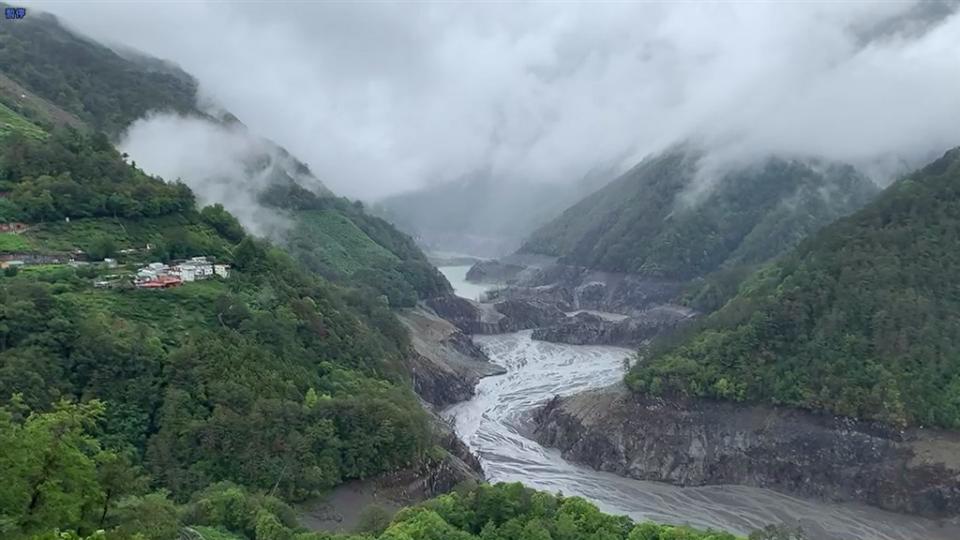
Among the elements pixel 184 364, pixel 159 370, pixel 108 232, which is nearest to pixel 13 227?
pixel 108 232

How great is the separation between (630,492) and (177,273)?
38097mm

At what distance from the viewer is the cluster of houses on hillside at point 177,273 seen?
58375mm

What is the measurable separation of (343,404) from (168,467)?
11.4 metres

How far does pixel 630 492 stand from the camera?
68.2m

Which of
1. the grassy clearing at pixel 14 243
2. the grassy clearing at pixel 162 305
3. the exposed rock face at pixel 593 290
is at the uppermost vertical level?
the exposed rock face at pixel 593 290

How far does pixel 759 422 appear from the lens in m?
69.4

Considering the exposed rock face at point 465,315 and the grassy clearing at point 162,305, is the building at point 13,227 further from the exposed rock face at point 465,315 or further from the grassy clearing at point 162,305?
the exposed rock face at point 465,315

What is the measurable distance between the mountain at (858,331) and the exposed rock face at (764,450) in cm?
144

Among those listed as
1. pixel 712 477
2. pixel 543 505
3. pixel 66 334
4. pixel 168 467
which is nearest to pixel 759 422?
pixel 712 477

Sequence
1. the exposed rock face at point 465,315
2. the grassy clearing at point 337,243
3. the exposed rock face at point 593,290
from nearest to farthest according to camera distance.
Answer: the grassy clearing at point 337,243 → the exposed rock face at point 465,315 → the exposed rock face at point 593,290

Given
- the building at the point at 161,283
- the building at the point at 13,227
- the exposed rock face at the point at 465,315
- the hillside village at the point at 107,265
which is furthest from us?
the exposed rock face at the point at 465,315

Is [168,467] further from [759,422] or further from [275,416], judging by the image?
[759,422]

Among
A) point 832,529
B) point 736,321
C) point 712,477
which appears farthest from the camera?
point 736,321

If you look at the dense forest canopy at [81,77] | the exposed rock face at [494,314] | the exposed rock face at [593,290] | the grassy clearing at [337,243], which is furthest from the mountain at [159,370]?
the exposed rock face at [593,290]
